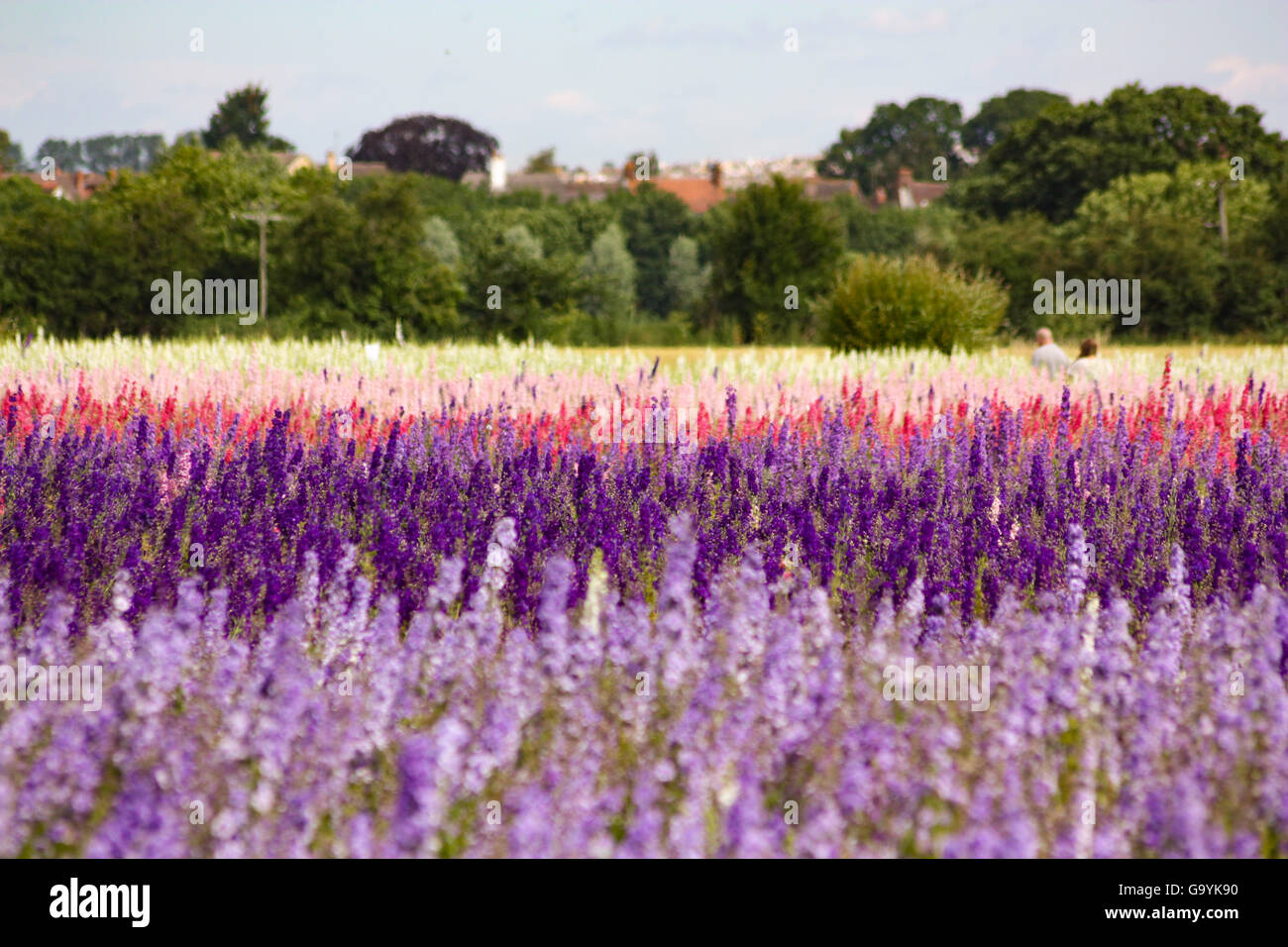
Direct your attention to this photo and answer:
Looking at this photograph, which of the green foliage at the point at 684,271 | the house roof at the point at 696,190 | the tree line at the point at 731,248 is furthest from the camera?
the house roof at the point at 696,190

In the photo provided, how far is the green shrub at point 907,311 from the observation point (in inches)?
781

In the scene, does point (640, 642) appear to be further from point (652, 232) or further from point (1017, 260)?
point (652, 232)

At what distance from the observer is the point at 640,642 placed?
3.77m

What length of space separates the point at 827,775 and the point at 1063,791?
0.83 m

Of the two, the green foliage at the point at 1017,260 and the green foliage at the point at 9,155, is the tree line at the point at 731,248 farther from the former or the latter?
the green foliage at the point at 9,155

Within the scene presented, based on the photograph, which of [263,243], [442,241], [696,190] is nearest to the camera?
[263,243]

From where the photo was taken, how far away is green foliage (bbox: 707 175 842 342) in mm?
35281

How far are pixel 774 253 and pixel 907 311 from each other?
16069mm

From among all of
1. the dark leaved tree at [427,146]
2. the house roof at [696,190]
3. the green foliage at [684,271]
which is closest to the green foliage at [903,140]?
the house roof at [696,190]

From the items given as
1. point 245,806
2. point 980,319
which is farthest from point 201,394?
point 980,319

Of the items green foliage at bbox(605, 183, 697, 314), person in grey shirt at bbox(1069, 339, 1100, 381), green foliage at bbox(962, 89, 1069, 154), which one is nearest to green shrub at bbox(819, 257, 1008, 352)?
person in grey shirt at bbox(1069, 339, 1100, 381)

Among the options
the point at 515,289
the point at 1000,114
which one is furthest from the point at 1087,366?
the point at 1000,114

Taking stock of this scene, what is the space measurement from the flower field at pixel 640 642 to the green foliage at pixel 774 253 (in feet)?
88.2
